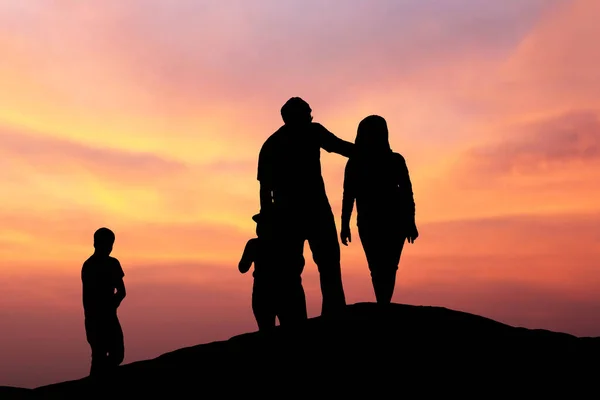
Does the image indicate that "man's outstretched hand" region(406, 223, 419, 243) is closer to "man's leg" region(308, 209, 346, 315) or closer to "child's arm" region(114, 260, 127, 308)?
"man's leg" region(308, 209, 346, 315)

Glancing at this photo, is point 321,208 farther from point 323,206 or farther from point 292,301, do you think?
point 292,301

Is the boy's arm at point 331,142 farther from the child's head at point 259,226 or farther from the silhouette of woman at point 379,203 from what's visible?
the child's head at point 259,226

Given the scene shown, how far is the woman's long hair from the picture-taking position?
37.4 feet

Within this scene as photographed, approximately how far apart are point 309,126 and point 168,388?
4.09 m

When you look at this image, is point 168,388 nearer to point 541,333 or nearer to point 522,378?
point 522,378

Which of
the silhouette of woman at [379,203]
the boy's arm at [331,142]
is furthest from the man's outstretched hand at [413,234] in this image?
the boy's arm at [331,142]

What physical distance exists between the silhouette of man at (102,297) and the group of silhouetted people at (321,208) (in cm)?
11

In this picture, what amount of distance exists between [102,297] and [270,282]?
114 inches

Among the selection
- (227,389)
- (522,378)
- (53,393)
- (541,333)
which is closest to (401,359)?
(522,378)

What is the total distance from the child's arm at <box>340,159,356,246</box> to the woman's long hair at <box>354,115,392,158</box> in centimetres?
33

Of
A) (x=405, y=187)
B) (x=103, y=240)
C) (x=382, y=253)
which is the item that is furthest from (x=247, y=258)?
(x=405, y=187)

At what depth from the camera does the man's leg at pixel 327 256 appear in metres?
10.9

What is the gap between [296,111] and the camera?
11.0 metres

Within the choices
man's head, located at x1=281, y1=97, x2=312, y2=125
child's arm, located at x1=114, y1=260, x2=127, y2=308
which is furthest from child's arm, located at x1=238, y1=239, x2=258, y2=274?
man's head, located at x1=281, y1=97, x2=312, y2=125
